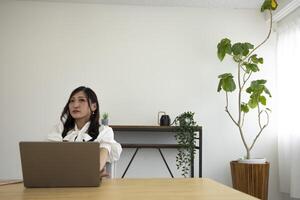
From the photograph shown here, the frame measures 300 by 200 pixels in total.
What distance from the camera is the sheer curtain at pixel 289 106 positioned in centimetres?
370

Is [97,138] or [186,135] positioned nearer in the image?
[97,138]

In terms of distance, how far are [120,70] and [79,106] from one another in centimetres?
211

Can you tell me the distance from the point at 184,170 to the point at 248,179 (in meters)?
0.69

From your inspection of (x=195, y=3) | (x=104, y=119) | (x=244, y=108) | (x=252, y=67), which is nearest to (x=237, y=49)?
(x=252, y=67)

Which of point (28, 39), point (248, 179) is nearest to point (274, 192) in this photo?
point (248, 179)

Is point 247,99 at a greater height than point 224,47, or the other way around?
point 224,47

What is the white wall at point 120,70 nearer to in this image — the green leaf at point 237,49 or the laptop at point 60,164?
the green leaf at point 237,49

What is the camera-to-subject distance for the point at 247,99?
424 centimetres

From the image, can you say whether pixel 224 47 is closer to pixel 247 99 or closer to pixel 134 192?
pixel 247 99

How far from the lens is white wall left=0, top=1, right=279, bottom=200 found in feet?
13.4

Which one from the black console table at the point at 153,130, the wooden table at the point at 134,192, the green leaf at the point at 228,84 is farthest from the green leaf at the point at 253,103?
the wooden table at the point at 134,192

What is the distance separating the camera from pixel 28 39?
4141 millimetres

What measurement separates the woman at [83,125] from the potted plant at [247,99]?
6.56 feet

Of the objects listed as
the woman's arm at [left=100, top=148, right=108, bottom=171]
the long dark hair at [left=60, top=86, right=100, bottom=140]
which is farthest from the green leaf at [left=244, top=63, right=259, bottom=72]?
the woman's arm at [left=100, top=148, right=108, bottom=171]
